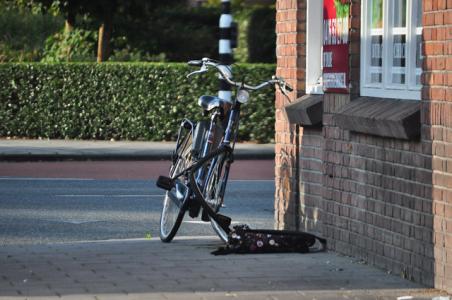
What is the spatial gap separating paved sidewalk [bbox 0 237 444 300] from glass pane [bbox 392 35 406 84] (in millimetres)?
1391

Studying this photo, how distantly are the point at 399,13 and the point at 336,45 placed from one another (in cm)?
89

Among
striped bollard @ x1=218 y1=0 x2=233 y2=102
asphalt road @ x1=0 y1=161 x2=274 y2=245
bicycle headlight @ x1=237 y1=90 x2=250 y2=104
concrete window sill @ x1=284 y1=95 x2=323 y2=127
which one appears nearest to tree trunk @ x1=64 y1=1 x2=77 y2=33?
asphalt road @ x1=0 y1=161 x2=274 y2=245

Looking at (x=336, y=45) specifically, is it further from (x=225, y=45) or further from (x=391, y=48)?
(x=225, y=45)

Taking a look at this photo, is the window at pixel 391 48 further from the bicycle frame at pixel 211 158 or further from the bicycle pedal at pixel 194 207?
the bicycle pedal at pixel 194 207

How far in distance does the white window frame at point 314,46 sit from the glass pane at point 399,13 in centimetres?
146

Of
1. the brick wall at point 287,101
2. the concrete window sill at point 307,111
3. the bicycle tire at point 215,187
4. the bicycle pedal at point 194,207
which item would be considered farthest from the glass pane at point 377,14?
the bicycle pedal at point 194,207

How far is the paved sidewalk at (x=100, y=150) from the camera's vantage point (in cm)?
2394

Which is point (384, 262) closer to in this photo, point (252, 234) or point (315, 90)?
point (252, 234)

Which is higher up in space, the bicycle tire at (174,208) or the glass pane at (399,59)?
the glass pane at (399,59)

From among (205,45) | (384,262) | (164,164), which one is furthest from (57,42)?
(384,262)

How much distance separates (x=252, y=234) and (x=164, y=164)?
13517 millimetres

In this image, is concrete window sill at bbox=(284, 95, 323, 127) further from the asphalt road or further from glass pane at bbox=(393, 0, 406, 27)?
the asphalt road

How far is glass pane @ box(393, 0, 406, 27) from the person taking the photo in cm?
Answer: 909

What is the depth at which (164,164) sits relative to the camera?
23.3m
